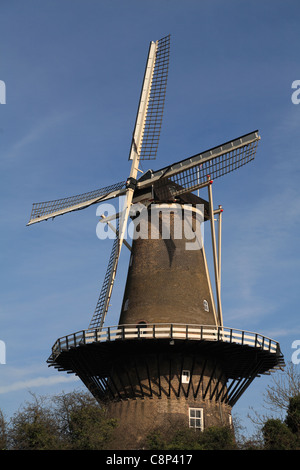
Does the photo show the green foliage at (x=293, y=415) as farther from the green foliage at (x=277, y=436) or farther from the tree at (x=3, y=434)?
the tree at (x=3, y=434)

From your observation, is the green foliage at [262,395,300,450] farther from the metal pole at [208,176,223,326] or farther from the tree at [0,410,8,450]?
the tree at [0,410,8,450]

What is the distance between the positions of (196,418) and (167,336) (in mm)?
3879

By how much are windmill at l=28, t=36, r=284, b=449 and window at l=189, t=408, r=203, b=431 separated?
42 mm

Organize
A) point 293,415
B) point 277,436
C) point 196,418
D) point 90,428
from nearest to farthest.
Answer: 1. point 90,428
2. point 277,436
3. point 196,418
4. point 293,415

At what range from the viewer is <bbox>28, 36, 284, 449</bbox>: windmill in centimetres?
2992

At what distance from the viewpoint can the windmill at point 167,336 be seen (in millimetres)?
29922

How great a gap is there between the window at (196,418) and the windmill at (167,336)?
0.14 ft

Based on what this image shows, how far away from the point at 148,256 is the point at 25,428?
987cm

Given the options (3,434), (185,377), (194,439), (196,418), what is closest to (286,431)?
(196,418)

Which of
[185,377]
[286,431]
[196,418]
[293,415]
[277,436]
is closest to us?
[277,436]

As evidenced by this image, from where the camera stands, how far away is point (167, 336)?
2941 centimetres

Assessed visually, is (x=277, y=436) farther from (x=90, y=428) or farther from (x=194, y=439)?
(x=90, y=428)
